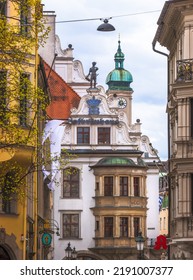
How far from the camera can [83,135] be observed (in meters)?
60.8

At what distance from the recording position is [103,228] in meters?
60.8

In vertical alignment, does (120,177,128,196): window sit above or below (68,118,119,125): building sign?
below

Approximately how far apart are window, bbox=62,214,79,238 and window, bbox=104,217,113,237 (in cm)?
198

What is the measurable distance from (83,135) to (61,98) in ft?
16.6

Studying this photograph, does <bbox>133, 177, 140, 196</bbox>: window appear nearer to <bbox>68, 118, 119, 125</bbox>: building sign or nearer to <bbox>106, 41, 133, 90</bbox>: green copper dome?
<bbox>68, 118, 119, 125</bbox>: building sign

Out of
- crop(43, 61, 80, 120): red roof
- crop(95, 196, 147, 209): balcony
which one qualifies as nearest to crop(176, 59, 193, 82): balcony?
crop(95, 196, 147, 209): balcony

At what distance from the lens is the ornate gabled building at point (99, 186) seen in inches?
2387

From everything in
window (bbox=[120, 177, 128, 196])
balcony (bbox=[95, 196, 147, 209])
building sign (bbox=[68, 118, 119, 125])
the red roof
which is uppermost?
the red roof

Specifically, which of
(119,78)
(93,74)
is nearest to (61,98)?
(93,74)

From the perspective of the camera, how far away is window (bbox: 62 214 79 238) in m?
60.8

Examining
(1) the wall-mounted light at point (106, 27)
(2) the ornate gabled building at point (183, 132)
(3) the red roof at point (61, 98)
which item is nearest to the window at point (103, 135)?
(3) the red roof at point (61, 98)
